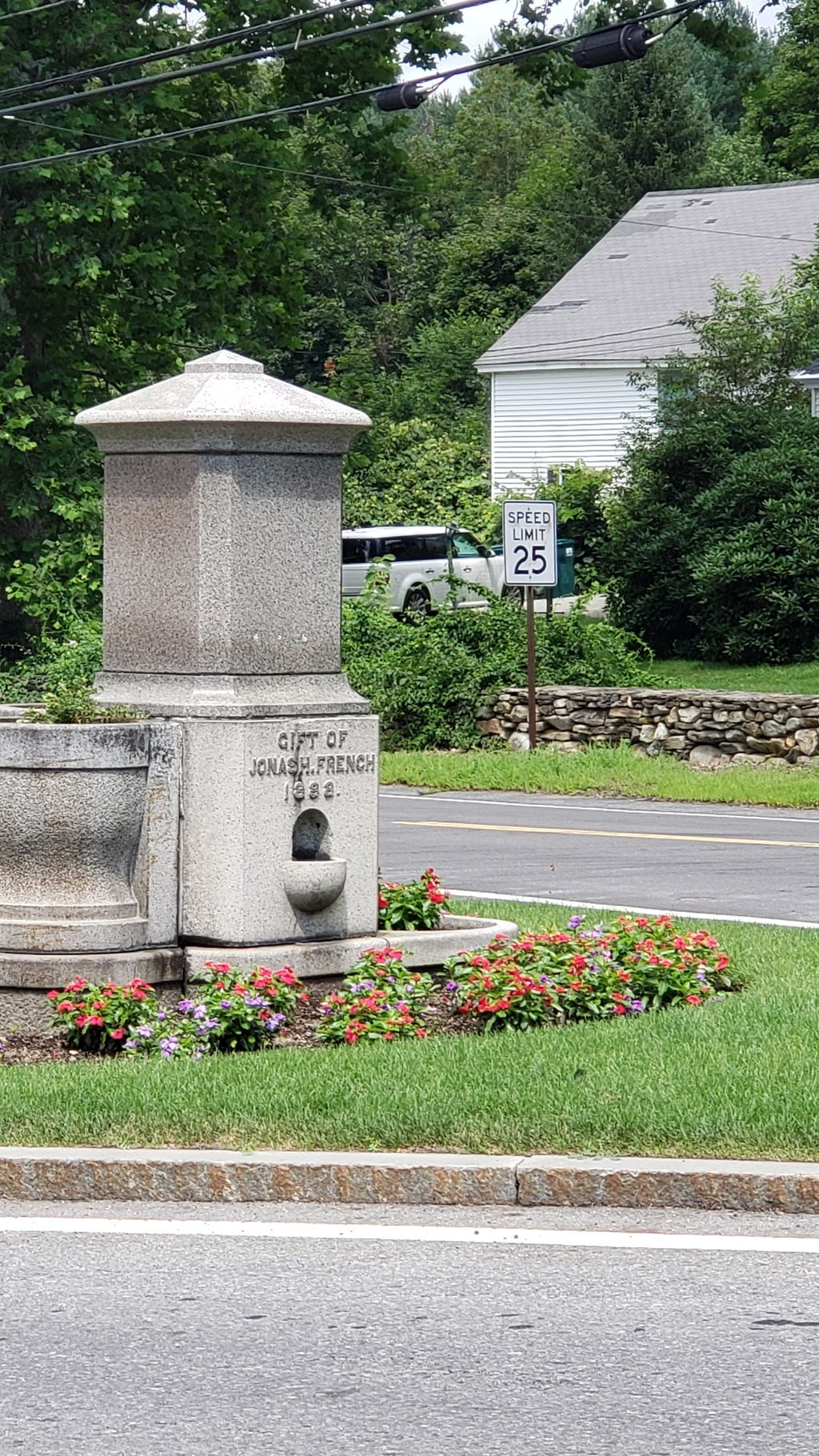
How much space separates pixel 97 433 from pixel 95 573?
17.9 m

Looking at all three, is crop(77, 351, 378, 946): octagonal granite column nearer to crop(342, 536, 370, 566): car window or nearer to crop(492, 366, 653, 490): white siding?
crop(342, 536, 370, 566): car window

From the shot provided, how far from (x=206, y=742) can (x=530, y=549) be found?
48.4 ft

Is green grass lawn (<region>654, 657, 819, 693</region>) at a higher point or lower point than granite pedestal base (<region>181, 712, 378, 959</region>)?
higher

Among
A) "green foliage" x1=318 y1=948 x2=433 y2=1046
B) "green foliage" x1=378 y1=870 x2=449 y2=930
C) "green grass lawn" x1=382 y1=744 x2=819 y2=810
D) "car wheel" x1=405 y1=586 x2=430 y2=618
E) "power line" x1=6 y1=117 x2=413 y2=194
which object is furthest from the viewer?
"car wheel" x1=405 y1=586 x2=430 y2=618

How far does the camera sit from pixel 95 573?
89.6 feet

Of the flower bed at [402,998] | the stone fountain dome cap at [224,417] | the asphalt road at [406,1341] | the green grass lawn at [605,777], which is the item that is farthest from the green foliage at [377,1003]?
the green grass lawn at [605,777]

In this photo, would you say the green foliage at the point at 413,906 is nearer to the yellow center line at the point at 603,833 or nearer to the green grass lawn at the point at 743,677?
the yellow center line at the point at 603,833

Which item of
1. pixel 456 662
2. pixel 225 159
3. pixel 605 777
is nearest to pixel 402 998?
pixel 605 777

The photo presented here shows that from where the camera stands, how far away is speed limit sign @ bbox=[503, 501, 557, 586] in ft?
76.8

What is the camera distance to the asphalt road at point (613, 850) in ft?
44.6

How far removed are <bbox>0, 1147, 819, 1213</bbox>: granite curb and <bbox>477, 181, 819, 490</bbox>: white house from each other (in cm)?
4032

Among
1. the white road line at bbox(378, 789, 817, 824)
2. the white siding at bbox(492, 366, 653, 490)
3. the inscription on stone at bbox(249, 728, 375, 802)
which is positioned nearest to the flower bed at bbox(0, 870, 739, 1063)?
the inscription on stone at bbox(249, 728, 375, 802)

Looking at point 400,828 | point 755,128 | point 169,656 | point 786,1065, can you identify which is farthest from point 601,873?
point 755,128

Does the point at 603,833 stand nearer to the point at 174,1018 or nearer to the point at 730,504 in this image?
the point at 174,1018
